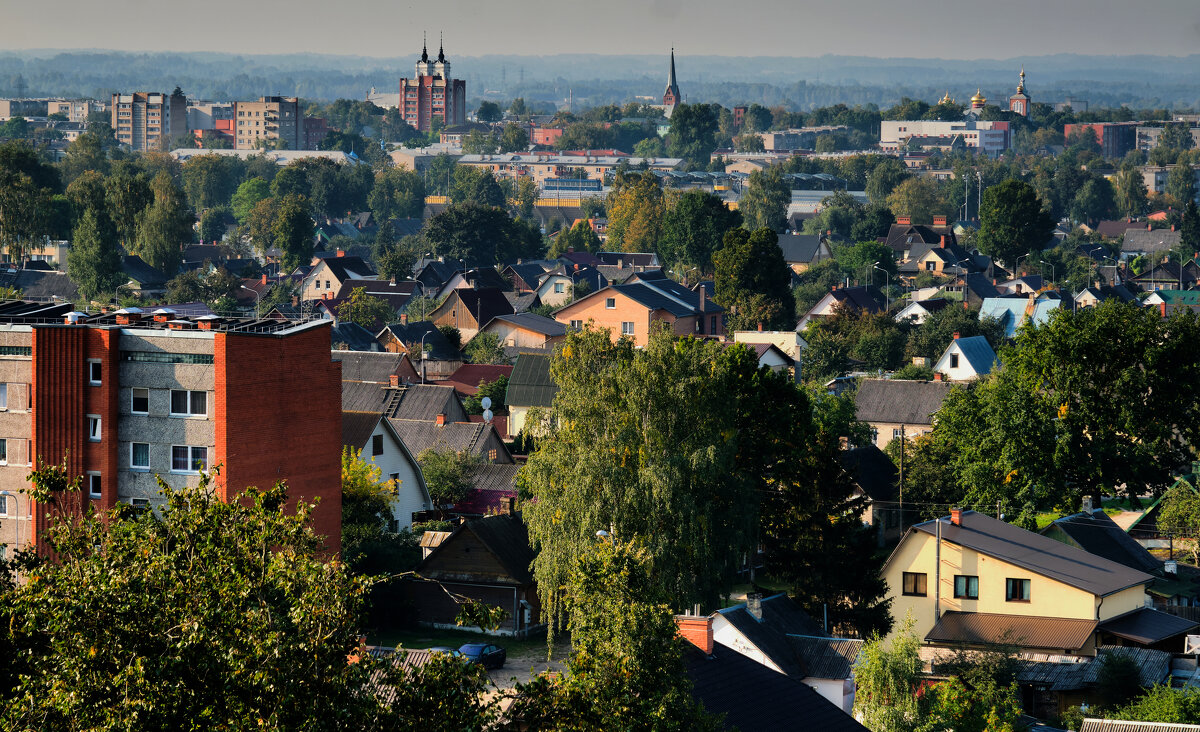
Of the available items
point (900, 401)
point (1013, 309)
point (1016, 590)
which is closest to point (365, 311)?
point (1013, 309)

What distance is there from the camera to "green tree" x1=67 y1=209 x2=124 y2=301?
305 ft

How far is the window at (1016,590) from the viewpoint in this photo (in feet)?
114

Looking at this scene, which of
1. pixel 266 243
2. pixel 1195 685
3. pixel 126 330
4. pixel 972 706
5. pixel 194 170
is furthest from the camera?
pixel 194 170

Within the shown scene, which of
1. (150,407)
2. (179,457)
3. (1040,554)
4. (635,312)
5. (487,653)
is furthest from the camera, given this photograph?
(635,312)

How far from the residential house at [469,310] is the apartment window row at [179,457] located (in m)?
44.3

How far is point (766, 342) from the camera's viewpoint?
69.4 m

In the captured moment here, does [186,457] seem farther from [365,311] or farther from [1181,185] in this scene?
[1181,185]

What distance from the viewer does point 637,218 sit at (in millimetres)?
132625

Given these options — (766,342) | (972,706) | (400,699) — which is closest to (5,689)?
(400,699)

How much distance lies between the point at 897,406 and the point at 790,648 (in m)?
28.1

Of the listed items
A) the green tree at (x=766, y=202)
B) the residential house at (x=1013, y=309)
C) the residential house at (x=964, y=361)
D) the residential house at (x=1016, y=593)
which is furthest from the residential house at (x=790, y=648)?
the green tree at (x=766, y=202)

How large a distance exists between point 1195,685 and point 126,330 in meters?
23.0

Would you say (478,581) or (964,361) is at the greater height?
(964,361)

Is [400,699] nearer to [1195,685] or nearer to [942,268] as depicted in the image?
[1195,685]
